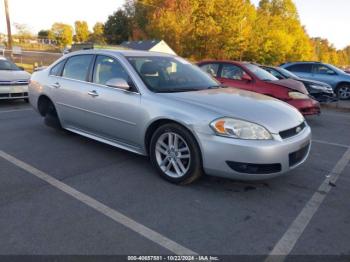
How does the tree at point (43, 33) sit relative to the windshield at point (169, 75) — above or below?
above

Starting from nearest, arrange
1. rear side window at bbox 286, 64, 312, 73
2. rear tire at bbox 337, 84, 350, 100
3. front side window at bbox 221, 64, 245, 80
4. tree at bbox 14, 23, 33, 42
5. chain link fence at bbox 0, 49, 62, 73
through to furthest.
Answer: front side window at bbox 221, 64, 245, 80, rear tire at bbox 337, 84, 350, 100, rear side window at bbox 286, 64, 312, 73, chain link fence at bbox 0, 49, 62, 73, tree at bbox 14, 23, 33, 42

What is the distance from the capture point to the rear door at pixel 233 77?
27.3 ft

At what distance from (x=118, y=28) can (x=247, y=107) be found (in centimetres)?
6341

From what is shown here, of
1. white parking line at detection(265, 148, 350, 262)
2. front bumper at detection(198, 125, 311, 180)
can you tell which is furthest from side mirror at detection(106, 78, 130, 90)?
white parking line at detection(265, 148, 350, 262)

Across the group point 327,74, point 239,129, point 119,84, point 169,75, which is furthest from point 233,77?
point 327,74

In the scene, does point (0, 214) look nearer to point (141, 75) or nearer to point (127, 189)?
point (127, 189)

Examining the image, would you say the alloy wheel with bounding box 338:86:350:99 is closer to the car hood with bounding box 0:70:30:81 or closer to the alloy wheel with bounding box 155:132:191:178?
the car hood with bounding box 0:70:30:81

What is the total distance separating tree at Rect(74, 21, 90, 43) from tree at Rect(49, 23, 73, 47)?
2182 mm

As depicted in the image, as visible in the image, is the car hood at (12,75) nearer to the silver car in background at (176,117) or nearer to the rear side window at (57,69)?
the rear side window at (57,69)

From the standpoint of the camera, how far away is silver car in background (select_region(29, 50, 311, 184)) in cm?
350

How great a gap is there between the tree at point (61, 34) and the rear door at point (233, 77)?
8447 cm

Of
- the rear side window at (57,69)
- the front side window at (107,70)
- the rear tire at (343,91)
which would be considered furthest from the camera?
the rear tire at (343,91)

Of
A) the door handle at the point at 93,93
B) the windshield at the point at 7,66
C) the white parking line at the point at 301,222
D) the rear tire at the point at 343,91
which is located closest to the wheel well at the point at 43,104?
the door handle at the point at 93,93

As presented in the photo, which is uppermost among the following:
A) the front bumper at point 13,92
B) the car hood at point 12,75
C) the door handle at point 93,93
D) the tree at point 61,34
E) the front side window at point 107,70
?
the tree at point 61,34
